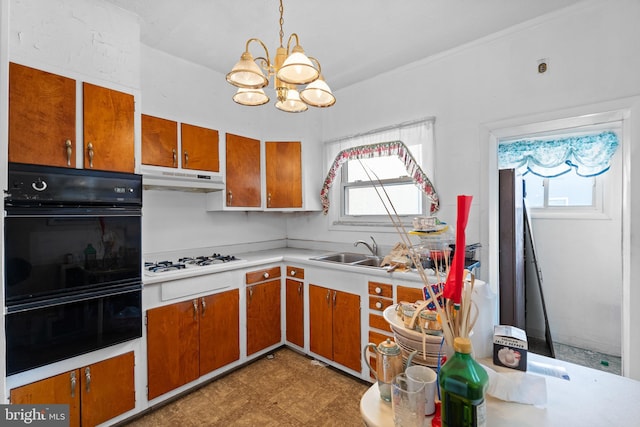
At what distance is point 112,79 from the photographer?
186 cm

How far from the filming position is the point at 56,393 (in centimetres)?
162

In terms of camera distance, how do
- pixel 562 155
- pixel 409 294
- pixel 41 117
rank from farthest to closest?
pixel 562 155 → pixel 409 294 → pixel 41 117

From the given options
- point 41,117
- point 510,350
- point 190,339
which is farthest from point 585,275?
point 41,117

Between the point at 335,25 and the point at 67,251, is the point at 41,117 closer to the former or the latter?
the point at 67,251

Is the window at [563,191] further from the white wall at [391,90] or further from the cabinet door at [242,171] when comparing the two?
the cabinet door at [242,171]

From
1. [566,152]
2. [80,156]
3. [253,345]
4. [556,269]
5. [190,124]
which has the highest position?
[190,124]

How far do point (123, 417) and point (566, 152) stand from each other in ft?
13.1

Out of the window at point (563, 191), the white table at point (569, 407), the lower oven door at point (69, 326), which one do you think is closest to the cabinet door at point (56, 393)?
the lower oven door at point (69, 326)

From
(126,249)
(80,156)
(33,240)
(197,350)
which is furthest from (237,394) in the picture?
(80,156)

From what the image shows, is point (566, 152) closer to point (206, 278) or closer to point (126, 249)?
point (206, 278)

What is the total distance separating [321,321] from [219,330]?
85 centimetres

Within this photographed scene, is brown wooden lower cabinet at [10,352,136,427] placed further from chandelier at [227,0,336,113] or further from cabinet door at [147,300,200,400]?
chandelier at [227,0,336,113]

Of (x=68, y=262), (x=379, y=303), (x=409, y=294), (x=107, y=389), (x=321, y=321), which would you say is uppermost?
(x=68, y=262)

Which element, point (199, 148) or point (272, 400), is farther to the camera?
point (199, 148)
